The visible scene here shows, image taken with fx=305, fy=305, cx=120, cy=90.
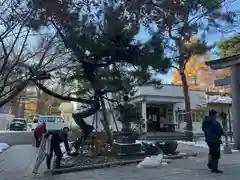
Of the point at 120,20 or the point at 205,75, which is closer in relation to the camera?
the point at 120,20

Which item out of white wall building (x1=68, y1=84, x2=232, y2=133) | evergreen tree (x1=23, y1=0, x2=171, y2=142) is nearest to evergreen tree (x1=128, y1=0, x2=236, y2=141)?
evergreen tree (x1=23, y1=0, x2=171, y2=142)

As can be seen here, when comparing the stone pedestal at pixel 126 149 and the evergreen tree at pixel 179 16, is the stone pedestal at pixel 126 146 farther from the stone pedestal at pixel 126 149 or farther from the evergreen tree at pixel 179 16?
the evergreen tree at pixel 179 16

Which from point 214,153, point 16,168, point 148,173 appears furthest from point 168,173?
point 16,168

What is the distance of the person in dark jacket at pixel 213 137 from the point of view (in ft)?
26.8

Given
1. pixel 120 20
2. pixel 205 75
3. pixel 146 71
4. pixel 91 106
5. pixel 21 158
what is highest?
pixel 205 75

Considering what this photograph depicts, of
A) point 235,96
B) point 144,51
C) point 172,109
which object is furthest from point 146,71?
point 172,109

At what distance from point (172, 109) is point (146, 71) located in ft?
59.6

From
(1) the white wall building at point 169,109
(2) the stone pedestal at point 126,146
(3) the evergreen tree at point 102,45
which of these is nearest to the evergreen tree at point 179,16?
(3) the evergreen tree at point 102,45

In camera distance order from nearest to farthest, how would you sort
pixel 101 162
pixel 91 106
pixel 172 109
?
pixel 101 162
pixel 91 106
pixel 172 109

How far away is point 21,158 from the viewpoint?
14.1m

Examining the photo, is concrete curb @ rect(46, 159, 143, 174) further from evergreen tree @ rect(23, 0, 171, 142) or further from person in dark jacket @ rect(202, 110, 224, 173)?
person in dark jacket @ rect(202, 110, 224, 173)

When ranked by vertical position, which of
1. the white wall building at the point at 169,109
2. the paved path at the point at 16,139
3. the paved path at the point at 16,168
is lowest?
the paved path at the point at 16,168

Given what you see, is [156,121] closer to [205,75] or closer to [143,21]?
[205,75]

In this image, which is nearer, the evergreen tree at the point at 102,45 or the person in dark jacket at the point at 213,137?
the evergreen tree at the point at 102,45
